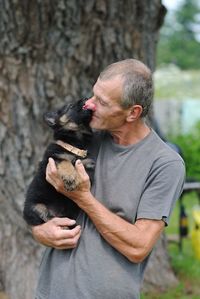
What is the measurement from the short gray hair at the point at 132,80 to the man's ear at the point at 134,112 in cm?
2

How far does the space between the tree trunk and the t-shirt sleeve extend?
2.63m

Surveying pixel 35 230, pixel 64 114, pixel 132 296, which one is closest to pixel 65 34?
pixel 64 114

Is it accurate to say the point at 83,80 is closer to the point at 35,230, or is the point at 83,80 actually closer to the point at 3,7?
the point at 3,7

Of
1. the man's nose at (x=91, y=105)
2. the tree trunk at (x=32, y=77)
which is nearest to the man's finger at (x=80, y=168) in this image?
the man's nose at (x=91, y=105)

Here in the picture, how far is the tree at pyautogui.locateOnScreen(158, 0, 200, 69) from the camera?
163 feet

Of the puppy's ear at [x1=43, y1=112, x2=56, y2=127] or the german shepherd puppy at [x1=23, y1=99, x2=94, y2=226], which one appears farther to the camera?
the puppy's ear at [x1=43, y1=112, x2=56, y2=127]

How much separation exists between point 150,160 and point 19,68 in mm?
2635

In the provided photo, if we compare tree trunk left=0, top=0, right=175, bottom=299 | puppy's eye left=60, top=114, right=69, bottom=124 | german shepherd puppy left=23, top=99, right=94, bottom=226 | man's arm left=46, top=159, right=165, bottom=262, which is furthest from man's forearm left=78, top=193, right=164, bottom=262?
tree trunk left=0, top=0, right=175, bottom=299

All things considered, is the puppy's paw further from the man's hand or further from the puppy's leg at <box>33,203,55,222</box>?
the puppy's leg at <box>33,203,55,222</box>

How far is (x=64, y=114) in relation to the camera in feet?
11.8

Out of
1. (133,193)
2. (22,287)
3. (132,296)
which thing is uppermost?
(133,193)

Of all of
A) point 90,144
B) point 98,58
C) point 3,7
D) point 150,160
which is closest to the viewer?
point 150,160

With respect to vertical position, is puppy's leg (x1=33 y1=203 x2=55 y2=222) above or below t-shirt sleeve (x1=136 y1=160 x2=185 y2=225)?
below

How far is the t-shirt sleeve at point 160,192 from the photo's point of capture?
119 inches
